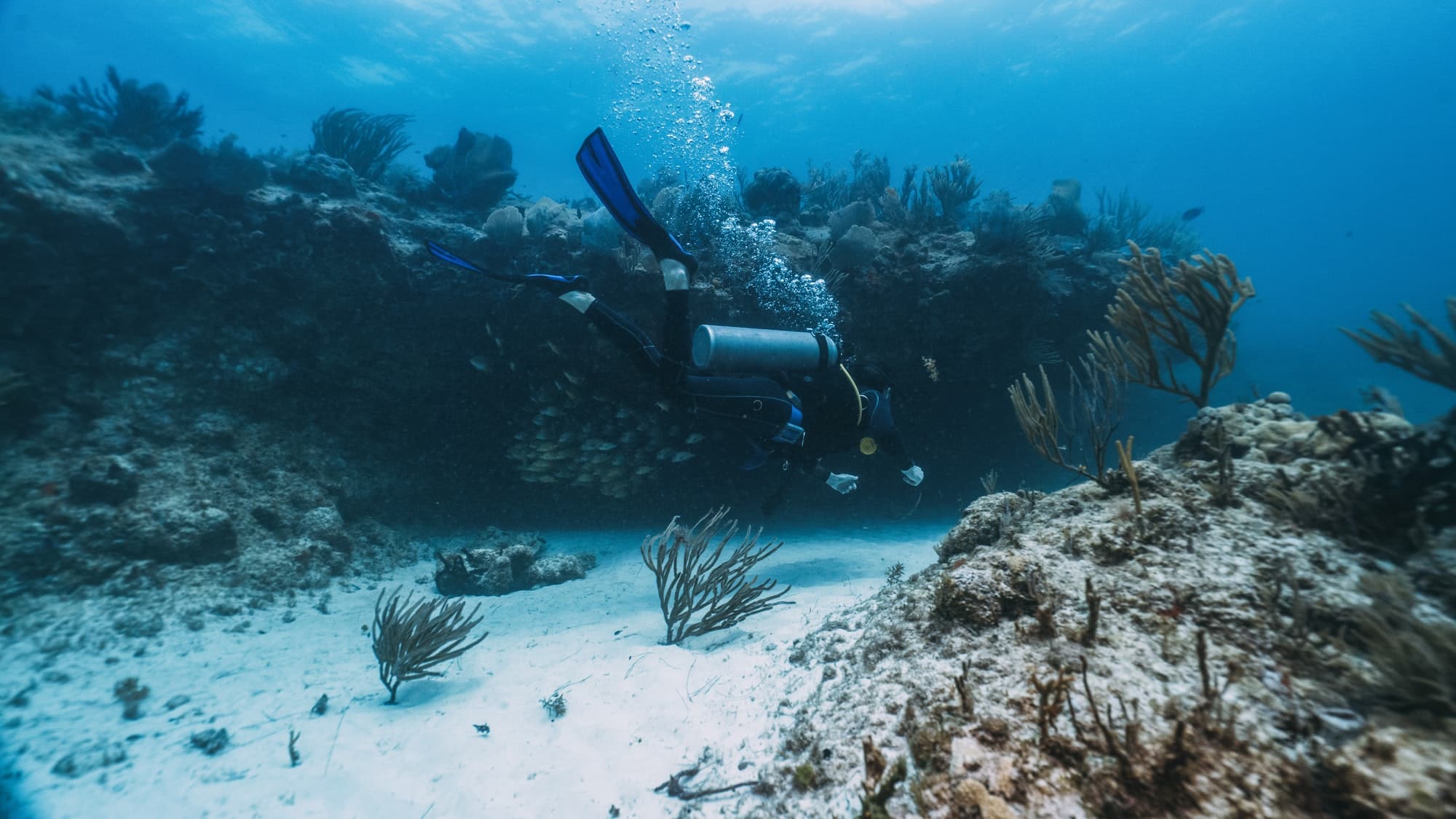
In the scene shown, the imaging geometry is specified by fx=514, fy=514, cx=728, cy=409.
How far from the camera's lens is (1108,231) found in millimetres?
10719

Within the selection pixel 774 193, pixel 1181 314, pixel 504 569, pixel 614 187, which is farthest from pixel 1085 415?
pixel 774 193

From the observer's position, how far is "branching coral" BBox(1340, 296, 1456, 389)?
8.62 feet

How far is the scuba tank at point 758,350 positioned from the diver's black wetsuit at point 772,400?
→ 0.20 meters

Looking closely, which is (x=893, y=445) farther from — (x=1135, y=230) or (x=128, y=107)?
(x=128, y=107)

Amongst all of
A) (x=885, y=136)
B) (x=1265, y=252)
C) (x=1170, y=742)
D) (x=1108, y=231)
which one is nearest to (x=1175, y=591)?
(x=1170, y=742)

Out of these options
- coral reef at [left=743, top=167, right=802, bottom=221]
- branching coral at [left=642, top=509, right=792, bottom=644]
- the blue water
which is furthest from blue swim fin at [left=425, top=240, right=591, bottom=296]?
the blue water

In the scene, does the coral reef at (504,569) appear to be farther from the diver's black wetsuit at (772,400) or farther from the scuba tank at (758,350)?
the scuba tank at (758,350)

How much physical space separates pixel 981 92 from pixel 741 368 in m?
49.2

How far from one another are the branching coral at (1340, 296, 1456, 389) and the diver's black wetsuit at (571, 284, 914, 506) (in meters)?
3.49

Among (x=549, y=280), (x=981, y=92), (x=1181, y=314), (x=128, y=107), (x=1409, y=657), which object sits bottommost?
(x=1409, y=657)

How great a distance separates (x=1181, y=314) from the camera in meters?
3.62

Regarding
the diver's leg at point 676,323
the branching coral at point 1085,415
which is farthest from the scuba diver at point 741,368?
the branching coral at point 1085,415

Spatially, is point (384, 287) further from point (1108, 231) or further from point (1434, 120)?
point (1434, 120)

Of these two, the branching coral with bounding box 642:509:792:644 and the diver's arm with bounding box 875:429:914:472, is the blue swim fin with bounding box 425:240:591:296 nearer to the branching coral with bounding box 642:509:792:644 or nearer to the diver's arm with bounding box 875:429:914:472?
the branching coral with bounding box 642:509:792:644
